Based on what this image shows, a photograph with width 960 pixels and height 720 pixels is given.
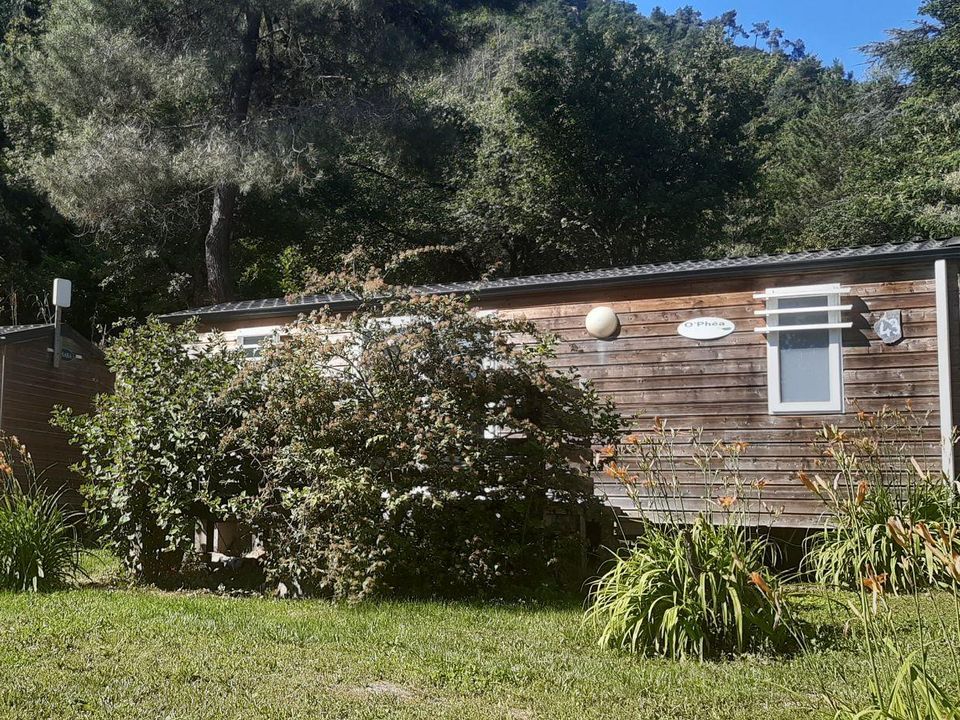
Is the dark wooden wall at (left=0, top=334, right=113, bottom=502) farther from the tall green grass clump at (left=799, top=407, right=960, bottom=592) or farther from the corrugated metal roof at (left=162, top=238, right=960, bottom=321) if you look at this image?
the tall green grass clump at (left=799, top=407, right=960, bottom=592)

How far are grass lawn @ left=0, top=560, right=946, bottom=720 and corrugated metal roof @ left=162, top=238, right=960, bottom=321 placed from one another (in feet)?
10.9

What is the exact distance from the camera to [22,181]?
1934cm

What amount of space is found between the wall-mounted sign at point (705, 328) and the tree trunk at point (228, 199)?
11.0 metres

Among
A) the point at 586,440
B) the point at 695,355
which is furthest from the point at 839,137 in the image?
the point at 586,440

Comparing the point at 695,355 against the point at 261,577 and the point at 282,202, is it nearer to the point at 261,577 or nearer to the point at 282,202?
the point at 261,577

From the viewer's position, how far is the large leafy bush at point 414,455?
6.75 metres

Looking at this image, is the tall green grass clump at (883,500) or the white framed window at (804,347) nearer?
the tall green grass clump at (883,500)

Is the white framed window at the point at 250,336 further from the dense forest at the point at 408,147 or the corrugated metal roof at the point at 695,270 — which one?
the dense forest at the point at 408,147

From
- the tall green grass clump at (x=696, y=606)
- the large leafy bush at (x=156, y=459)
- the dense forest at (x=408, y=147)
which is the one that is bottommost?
the tall green grass clump at (x=696, y=606)

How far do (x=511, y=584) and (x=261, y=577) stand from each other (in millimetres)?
2153

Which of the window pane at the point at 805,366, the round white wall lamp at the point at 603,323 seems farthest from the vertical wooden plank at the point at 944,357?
the round white wall lamp at the point at 603,323

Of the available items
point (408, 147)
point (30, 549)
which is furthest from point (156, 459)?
point (408, 147)

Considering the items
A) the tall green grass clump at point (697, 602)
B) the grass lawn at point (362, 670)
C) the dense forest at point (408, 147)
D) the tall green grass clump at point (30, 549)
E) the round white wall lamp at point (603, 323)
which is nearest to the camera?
the grass lawn at point (362, 670)

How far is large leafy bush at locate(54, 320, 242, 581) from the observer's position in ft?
24.1
